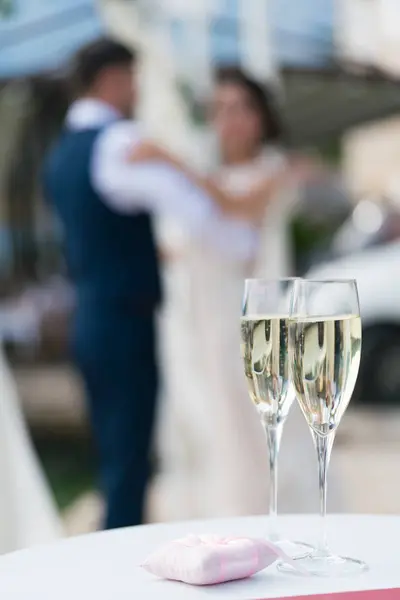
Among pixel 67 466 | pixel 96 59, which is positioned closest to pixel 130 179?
pixel 96 59

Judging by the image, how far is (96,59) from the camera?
3305mm

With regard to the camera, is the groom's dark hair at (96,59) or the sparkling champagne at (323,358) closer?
the sparkling champagne at (323,358)

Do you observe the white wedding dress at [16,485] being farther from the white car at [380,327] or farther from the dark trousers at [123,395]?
the white car at [380,327]

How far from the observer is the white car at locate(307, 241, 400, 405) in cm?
697

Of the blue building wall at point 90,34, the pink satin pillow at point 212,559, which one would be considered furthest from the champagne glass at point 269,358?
the blue building wall at point 90,34

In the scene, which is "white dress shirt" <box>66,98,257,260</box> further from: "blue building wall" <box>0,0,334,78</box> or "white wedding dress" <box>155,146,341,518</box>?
"blue building wall" <box>0,0,334,78</box>

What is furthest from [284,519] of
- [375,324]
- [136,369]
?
[375,324]

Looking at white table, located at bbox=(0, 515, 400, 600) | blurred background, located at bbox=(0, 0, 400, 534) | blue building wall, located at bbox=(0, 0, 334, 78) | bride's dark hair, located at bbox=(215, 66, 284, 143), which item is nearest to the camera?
white table, located at bbox=(0, 515, 400, 600)

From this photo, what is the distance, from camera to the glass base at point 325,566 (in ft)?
3.88

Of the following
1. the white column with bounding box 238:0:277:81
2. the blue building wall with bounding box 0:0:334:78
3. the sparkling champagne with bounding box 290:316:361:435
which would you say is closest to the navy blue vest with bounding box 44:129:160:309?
the white column with bounding box 238:0:277:81

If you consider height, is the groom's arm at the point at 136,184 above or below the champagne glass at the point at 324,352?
above

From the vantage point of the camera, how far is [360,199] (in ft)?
28.7

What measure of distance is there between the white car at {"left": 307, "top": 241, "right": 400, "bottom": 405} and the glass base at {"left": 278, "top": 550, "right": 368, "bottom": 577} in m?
5.73

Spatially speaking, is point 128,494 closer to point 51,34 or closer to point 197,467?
point 197,467
